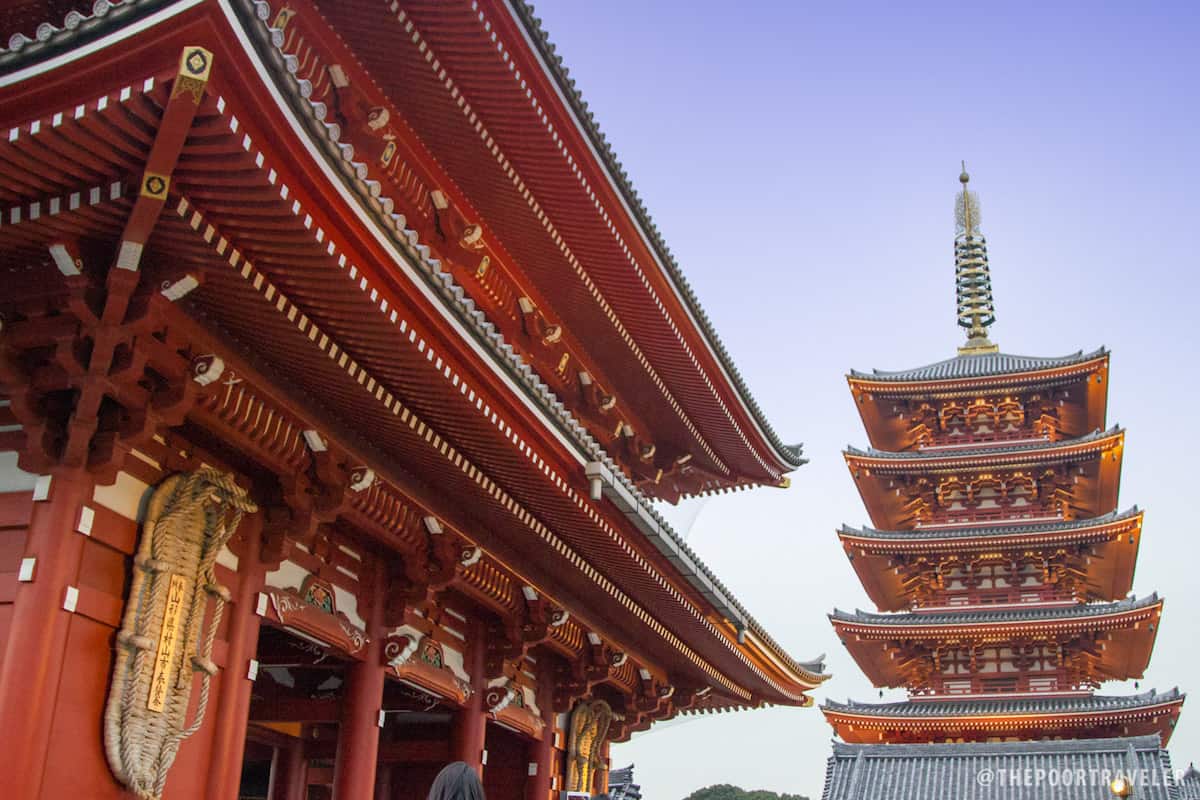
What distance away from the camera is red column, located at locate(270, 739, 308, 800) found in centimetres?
1580

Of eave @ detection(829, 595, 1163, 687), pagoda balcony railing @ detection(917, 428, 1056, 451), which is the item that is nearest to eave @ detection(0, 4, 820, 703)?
eave @ detection(829, 595, 1163, 687)

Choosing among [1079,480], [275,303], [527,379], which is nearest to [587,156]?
[527,379]

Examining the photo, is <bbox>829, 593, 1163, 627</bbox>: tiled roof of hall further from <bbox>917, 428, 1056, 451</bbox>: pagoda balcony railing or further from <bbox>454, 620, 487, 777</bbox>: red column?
<bbox>454, 620, 487, 777</bbox>: red column

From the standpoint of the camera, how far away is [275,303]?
8359mm

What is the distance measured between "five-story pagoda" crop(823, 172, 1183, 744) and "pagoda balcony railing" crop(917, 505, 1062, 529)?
0.21 ft

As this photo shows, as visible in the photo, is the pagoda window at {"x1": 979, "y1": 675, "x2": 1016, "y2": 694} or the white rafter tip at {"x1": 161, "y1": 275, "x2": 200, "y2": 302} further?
the pagoda window at {"x1": 979, "y1": 675, "x2": 1016, "y2": 694}

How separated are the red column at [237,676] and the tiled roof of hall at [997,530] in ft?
92.2

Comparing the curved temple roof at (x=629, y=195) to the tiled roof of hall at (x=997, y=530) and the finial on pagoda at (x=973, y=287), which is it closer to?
the tiled roof of hall at (x=997, y=530)

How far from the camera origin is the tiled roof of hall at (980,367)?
3669 centimetres

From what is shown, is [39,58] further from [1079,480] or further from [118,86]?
[1079,480]

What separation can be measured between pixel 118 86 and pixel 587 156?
323 inches

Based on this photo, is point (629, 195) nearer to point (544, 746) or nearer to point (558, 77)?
point (558, 77)

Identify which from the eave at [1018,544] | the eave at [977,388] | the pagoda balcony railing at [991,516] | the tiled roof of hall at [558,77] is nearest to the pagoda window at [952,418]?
the eave at [977,388]

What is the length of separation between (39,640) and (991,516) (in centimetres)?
3356
